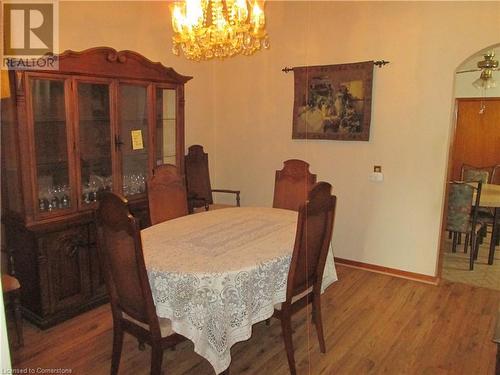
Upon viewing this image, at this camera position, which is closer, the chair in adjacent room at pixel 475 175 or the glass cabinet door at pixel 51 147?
the glass cabinet door at pixel 51 147

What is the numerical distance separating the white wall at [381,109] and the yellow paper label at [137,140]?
1.48 m

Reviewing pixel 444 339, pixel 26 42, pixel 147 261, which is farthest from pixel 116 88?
pixel 444 339

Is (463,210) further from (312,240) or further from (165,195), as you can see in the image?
(165,195)

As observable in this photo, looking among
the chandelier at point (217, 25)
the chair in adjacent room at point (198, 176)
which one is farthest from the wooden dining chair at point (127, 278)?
the chair in adjacent room at point (198, 176)

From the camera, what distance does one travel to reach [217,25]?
2.26 m

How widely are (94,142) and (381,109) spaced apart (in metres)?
2.53

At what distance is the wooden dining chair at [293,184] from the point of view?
3203 mm

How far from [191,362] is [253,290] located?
2.55 ft

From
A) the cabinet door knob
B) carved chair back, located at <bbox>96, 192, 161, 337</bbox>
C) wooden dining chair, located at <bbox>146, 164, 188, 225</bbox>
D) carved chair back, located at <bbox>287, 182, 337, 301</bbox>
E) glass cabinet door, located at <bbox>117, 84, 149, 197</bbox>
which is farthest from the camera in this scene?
glass cabinet door, located at <bbox>117, 84, 149, 197</bbox>

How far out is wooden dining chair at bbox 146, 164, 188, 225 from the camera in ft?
9.44

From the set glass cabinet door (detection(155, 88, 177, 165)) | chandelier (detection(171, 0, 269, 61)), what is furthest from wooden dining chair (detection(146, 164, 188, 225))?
chandelier (detection(171, 0, 269, 61))

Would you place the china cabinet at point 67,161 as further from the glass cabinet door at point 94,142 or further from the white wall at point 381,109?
the white wall at point 381,109

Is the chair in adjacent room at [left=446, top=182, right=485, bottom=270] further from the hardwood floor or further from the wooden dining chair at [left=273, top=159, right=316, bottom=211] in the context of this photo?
the wooden dining chair at [left=273, top=159, right=316, bottom=211]

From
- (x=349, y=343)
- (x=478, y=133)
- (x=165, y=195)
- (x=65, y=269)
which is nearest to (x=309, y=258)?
(x=349, y=343)
